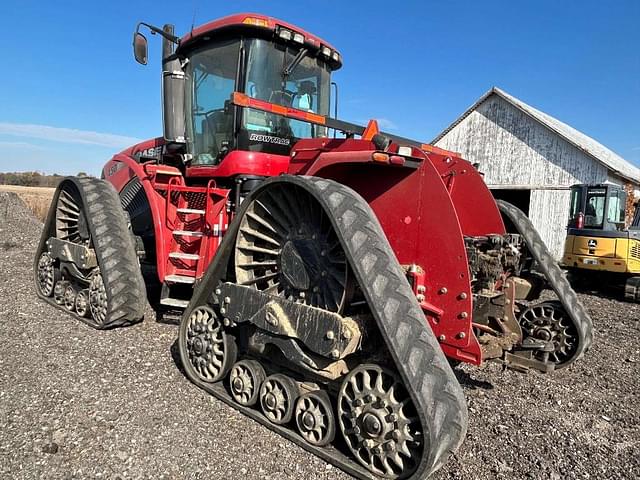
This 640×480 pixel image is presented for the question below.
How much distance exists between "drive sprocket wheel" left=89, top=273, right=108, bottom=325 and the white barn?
48.0ft

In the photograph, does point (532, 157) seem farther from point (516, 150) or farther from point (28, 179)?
point (28, 179)

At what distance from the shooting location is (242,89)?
4684mm

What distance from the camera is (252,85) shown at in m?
4.73

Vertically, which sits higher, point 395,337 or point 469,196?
point 469,196

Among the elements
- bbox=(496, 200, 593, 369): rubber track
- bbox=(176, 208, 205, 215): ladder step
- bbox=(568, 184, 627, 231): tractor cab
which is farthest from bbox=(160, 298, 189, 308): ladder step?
bbox=(568, 184, 627, 231): tractor cab

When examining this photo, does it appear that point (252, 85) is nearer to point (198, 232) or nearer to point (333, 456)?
point (198, 232)

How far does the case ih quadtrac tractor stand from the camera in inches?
108

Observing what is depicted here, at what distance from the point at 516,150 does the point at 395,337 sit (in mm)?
17270

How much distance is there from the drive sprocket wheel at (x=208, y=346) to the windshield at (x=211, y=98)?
1.89 metres

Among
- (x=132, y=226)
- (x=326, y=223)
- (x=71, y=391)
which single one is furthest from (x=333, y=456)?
(x=132, y=226)

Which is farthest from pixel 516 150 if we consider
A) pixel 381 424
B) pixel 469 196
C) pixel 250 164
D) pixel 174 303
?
pixel 381 424

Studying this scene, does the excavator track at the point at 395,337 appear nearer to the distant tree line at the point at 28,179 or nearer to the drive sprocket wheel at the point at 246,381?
the drive sprocket wheel at the point at 246,381

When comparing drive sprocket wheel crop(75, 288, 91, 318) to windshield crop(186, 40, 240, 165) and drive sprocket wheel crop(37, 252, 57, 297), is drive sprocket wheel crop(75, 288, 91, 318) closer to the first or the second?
drive sprocket wheel crop(37, 252, 57, 297)

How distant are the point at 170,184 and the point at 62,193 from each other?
212 cm
